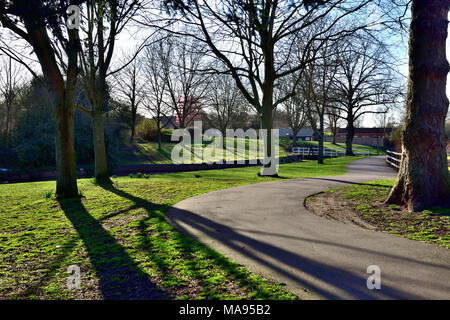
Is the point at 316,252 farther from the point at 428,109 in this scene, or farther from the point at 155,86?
the point at 155,86

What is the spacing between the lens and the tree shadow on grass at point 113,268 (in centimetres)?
306

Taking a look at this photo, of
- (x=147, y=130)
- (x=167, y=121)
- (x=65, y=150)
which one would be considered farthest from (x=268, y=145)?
(x=147, y=130)

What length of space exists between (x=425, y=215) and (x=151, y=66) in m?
34.7

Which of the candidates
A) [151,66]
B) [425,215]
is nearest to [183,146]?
[151,66]

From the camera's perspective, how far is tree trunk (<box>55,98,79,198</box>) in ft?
28.0

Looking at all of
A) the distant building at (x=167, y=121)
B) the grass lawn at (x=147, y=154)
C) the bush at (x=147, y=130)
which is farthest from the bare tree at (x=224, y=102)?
the bush at (x=147, y=130)

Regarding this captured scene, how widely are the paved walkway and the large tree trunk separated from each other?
2.63 meters

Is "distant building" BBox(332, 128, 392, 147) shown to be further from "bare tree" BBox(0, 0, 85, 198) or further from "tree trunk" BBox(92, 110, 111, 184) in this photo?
"bare tree" BBox(0, 0, 85, 198)

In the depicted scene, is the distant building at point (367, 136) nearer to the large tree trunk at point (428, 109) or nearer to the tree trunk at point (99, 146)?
the large tree trunk at point (428, 109)

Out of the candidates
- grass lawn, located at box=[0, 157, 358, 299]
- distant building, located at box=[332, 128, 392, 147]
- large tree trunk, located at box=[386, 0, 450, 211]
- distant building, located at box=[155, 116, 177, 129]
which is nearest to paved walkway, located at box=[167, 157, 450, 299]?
grass lawn, located at box=[0, 157, 358, 299]

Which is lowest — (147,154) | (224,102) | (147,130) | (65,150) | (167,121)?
(147,154)

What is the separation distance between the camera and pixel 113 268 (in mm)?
3701

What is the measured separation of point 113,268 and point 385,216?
18.0ft
